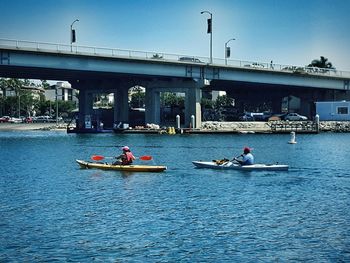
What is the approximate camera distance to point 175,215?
29438 millimetres

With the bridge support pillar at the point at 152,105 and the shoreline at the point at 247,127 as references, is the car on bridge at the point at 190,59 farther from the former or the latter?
the shoreline at the point at 247,127

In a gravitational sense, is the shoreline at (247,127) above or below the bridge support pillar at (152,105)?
below

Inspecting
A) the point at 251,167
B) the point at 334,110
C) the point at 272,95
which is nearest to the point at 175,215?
the point at 251,167

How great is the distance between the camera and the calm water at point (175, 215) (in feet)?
74.3

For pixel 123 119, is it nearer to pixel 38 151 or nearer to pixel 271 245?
pixel 38 151

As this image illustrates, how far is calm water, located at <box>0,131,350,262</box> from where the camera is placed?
74.3 ft

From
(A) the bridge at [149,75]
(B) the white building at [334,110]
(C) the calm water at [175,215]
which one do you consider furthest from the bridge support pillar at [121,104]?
(C) the calm water at [175,215]

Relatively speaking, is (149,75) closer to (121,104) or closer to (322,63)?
(121,104)

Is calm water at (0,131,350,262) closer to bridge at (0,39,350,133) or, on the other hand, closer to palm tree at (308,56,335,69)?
bridge at (0,39,350,133)

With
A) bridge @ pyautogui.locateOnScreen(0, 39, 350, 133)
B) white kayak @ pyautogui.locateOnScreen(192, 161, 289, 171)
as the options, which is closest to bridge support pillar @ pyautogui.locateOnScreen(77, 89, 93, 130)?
bridge @ pyautogui.locateOnScreen(0, 39, 350, 133)

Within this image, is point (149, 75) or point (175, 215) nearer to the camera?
point (175, 215)

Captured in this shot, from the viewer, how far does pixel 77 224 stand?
2730 centimetres

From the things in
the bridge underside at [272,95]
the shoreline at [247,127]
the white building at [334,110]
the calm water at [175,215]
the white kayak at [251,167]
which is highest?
the bridge underside at [272,95]

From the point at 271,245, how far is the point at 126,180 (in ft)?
67.6
